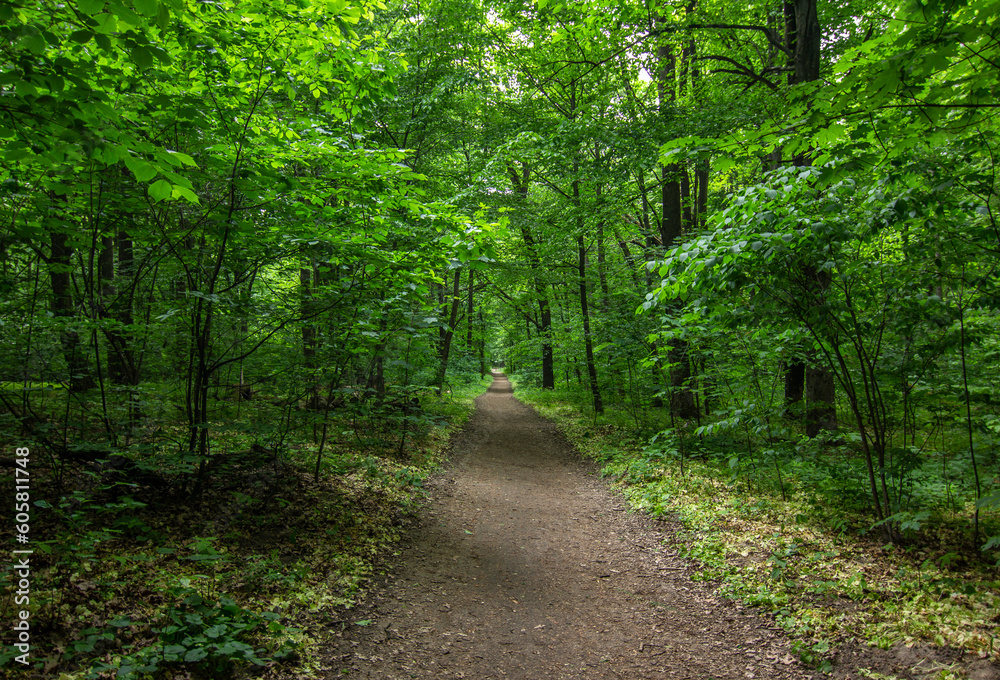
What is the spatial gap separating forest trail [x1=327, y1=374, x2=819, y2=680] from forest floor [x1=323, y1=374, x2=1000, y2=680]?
1 centimetres

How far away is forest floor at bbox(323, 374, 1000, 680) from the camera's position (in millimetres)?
3494

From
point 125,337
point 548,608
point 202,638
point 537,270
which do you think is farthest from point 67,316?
point 537,270

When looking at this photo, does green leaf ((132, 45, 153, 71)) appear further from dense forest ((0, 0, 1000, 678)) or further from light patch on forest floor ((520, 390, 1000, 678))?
light patch on forest floor ((520, 390, 1000, 678))

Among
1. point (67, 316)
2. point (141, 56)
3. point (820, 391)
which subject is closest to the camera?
point (141, 56)

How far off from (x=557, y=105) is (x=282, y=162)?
9.54m

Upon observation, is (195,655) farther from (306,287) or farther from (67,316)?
(67,316)

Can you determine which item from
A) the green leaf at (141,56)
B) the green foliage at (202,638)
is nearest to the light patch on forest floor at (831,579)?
the green foliage at (202,638)

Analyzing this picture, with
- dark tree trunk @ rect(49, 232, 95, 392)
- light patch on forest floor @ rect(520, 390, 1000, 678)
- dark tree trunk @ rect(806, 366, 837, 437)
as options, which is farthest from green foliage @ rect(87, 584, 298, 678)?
dark tree trunk @ rect(806, 366, 837, 437)

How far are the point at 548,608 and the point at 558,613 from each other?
124mm

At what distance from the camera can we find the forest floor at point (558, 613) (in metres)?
3.49

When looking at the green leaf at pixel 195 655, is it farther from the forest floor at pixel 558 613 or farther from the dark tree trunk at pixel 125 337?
the dark tree trunk at pixel 125 337

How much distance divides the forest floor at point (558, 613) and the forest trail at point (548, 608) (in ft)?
0.04

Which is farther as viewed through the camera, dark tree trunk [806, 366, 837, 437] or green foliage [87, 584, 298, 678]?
dark tree trunk [806, 366, 837, 437]

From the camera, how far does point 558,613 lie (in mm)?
4398
